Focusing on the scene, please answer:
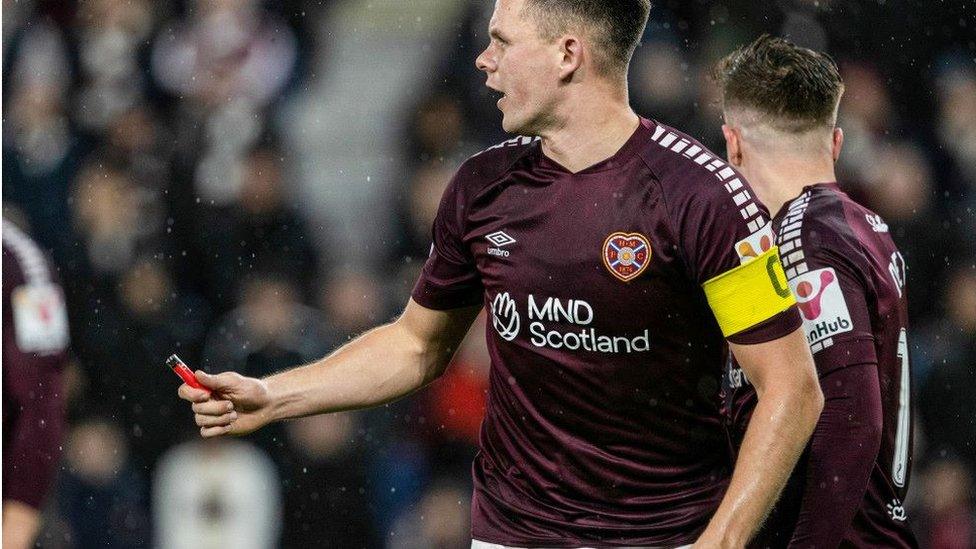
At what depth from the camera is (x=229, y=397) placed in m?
3.03

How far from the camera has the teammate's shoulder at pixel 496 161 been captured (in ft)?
10.2

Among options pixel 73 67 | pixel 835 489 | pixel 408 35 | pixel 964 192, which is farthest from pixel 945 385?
pixel 73 67

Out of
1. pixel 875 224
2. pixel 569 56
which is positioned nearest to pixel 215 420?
pixel 569 56

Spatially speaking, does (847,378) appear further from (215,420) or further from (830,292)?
(215,420)

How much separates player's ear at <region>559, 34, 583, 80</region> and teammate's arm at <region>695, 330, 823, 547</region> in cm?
74

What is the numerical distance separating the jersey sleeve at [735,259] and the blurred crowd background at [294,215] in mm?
3073

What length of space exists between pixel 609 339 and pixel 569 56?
625 mm

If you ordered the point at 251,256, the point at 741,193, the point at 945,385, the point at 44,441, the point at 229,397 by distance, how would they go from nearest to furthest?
the point at 741,193
the point at 229,397
the point at 44,441
the point at 251,256
the point at 945,385

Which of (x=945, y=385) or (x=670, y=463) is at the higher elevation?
(x=670, y=463)

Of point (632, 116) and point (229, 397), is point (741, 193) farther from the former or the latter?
point (229, 397)

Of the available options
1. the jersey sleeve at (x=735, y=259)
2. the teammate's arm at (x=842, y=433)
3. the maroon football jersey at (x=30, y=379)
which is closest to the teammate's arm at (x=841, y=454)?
the teammate's arm at (x=842, y=433)

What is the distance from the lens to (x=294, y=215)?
593 cm

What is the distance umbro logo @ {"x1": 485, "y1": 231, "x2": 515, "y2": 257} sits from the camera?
301cm

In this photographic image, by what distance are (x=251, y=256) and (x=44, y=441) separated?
7.01 feet
